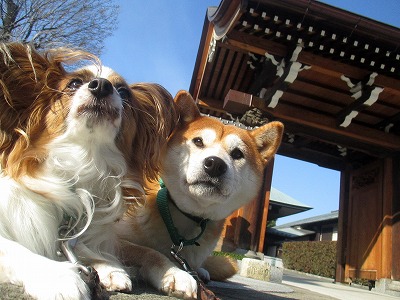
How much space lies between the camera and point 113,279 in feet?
4.83

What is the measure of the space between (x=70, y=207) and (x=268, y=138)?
1.63 meters

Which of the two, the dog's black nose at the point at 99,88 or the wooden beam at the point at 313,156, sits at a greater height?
the wooden beam at the point at 313,156

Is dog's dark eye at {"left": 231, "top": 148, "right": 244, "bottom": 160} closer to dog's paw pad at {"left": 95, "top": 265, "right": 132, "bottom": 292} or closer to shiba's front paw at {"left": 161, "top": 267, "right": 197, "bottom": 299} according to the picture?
shiba's front paw at {"left": 161, "top": 267, "right": 197, "bottom": 299}

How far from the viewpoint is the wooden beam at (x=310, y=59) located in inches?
222

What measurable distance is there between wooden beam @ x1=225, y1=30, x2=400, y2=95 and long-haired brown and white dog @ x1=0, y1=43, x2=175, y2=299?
4019mm

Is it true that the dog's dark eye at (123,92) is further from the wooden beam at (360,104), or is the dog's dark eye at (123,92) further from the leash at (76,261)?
the wooden beam at (360,104)

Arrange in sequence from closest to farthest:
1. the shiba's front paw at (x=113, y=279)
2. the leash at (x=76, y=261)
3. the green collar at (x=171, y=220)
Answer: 1. the leash at (x=76, y=261)
2. the shiba's front paw at (x=113, y=279)
3. the green collar at (x=171, y=220)

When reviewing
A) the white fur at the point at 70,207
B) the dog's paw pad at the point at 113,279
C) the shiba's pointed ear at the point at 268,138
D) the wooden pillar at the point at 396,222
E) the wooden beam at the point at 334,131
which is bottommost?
the dog's paw pad at the point at 113,279

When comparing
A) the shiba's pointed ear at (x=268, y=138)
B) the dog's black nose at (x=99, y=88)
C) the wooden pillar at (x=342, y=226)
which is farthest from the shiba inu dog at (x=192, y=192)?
the wooden pillar at (x=342, y=226)

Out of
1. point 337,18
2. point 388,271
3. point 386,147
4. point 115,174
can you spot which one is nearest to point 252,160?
point 115,174

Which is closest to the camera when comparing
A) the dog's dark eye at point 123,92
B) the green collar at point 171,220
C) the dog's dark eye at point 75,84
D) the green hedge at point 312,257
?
the dog's dark eye at point 75,84

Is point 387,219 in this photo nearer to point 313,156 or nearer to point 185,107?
point 313,156

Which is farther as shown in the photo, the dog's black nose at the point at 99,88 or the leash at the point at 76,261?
the dog's black nose at the point at 99,88

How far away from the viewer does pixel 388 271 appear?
8.19 m
